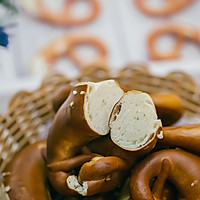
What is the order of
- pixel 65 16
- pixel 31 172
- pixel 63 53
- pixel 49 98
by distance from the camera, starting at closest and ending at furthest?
pixel 31 172 < pixel 49 98 < pixel 63 53 < pixel 65 16

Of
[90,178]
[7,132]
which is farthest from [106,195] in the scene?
[7,132]

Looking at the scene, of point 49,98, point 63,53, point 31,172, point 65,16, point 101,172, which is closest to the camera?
point 101,172

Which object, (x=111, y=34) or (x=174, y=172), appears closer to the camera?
(x=174, y=172)

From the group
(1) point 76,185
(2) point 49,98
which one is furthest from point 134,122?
(2) point 49,98

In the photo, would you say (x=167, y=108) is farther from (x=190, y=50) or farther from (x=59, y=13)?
(x=59, y=13)

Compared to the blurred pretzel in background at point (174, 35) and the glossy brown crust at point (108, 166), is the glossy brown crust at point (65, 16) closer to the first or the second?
the blurred pretzel in background at point (174, 35)

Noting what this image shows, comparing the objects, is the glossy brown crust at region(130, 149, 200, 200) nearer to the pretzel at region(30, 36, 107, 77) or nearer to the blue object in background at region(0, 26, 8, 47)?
the blue object in background at region(0, 26, 8, 47)
